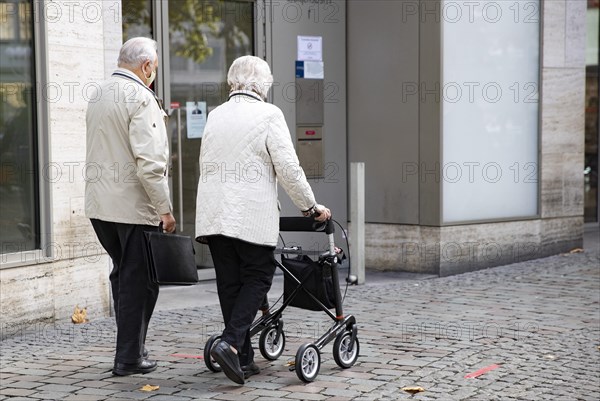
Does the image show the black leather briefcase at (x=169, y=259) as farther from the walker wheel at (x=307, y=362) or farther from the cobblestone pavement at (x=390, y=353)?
the walker wheel at (x=307, y=362)

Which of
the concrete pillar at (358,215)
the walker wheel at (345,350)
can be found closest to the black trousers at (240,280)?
the walker wheel at (345,350)

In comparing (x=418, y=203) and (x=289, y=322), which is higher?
(x=418, y=203)

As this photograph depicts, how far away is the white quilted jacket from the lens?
5781mm

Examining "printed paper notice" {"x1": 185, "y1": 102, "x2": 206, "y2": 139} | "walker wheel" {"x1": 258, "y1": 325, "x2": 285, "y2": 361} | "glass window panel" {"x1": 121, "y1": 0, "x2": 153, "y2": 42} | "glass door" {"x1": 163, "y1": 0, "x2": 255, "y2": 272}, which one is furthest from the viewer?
"printed paper notice" {"x1": 185, "y1": 102, "x2": 206, "y2": 139}

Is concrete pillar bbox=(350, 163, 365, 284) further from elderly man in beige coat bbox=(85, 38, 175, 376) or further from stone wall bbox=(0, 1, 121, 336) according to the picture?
elderly man in beige coat bbox=(85, 38, 175, 376)

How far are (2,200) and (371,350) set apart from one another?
305cm

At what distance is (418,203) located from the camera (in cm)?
1066

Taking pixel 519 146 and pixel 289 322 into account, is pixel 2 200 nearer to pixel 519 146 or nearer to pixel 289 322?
pixel 289 322

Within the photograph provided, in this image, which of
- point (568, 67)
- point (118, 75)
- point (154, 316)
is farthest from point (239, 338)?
point (568, 67)

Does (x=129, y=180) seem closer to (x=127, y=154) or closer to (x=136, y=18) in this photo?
(x=127, y=154)

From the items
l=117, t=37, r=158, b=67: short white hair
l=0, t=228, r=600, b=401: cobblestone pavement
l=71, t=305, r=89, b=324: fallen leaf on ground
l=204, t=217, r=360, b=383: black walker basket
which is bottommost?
l=0, t=228, r=600, b=401: cobblestone pavement

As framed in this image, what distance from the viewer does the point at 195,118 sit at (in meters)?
9.90

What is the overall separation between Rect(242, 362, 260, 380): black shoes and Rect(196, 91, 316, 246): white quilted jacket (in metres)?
0.77

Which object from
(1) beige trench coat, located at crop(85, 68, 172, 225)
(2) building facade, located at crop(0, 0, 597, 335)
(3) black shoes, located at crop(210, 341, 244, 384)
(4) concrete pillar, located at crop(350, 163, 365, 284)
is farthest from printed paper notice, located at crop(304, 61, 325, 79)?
(3) black shoes, located at crop(210, 341, 244, 384)
